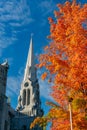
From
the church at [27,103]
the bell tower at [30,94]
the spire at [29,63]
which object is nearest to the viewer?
the church at [27,103]

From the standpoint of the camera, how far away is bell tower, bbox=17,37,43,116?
293 ft

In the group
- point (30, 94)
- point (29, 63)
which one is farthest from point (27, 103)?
point (29, 63)

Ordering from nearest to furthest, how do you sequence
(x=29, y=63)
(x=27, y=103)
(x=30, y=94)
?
(x=27, y=103)
(x=30, y=94)
(x=29, y=63)

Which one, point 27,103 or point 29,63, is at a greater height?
point 29,63

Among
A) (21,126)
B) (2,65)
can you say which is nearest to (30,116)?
(21,126)

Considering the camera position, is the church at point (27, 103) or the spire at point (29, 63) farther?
the spire at point (29, 63)

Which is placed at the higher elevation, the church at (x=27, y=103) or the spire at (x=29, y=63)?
the spire at (x=29, y=63)

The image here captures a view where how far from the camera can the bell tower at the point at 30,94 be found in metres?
89.2

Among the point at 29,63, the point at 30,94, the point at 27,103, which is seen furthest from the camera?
the point at 29,63

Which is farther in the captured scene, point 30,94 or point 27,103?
point 30,94

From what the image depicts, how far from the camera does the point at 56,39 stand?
77.3ft

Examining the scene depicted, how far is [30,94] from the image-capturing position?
9294cm

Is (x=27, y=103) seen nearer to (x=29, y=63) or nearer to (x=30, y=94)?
(x=30, y=94)

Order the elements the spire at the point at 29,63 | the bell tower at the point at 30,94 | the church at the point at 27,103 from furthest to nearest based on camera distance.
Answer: the spire at the point at 29,63 < the bell tower at the point at 30,94 < the church at the point at 27,103
